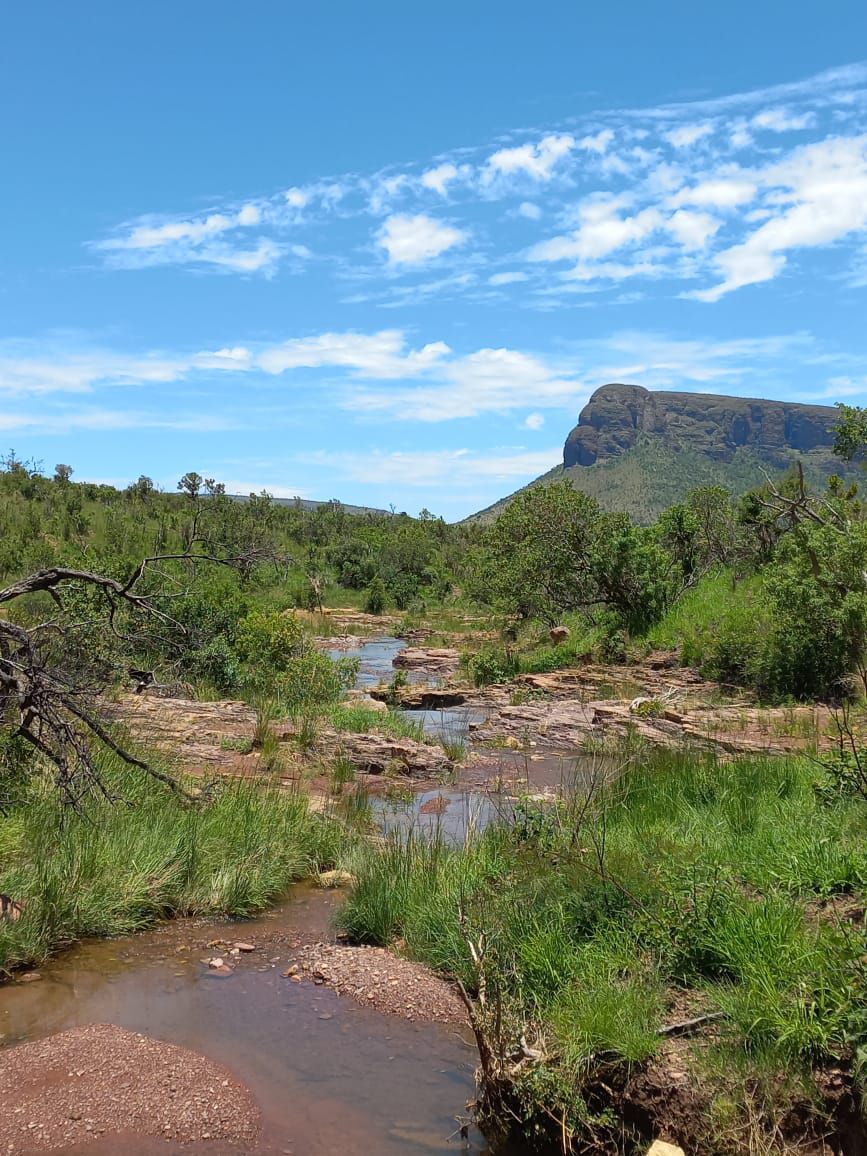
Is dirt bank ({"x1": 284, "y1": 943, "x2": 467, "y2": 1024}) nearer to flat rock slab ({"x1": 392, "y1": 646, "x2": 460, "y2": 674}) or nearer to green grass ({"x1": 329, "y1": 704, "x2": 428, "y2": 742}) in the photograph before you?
green grass ({"x1": 329, "y1": 704, "x2": 428, "y2": 742})

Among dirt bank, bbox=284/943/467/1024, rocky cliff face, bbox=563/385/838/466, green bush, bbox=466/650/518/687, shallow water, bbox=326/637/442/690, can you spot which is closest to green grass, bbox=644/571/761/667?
green bush, bbox=466/650/518/687

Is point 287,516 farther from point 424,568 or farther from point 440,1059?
point 440,1059

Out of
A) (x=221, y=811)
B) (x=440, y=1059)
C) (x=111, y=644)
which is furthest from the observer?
(x=111, y=644)

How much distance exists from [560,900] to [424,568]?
152 ft

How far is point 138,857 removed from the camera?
765cm

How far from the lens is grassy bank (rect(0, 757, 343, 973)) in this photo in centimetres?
691

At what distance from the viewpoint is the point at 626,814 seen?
8141mm

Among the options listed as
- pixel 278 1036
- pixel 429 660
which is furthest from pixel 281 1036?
pixel 429 660

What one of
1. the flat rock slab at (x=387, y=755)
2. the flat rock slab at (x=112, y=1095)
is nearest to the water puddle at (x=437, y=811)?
the flat rock slab at (x=387, y=755)

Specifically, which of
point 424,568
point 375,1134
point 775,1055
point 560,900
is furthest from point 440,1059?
point 424,568

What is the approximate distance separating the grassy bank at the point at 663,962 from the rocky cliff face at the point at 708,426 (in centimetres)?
15319

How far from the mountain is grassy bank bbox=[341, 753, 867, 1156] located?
10378 centimetres

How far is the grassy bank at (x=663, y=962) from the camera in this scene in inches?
168

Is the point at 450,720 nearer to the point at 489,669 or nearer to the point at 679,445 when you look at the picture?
the point at 489,669
